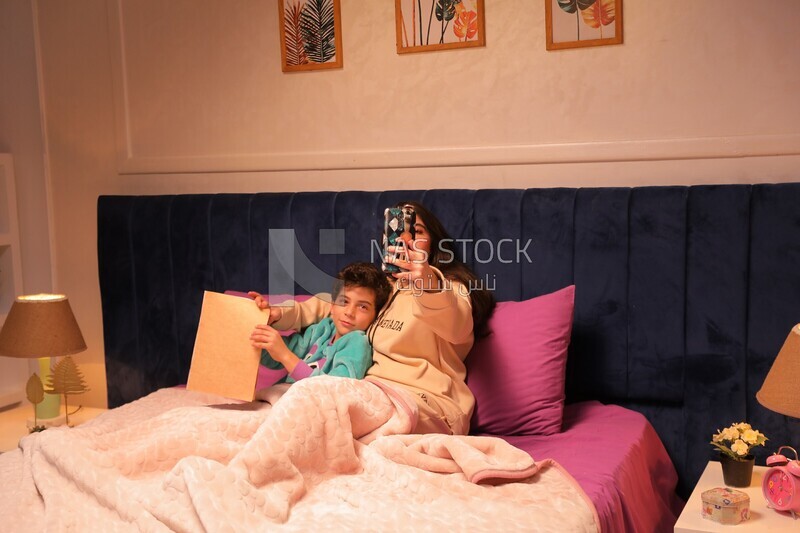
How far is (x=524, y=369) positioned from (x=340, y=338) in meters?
0.53

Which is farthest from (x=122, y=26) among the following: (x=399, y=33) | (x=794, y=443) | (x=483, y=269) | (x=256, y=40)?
(x=794, y=443)

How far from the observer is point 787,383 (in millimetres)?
1830

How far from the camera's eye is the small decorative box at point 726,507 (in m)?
1.86

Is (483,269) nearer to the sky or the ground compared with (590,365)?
nearer to the sky

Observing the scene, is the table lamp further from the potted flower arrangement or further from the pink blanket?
the potted flower arrangement

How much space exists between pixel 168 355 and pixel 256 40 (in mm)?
1175

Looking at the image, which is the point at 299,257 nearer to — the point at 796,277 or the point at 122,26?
the point at 122,26

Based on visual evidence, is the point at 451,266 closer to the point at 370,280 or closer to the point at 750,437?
the point at 370,280

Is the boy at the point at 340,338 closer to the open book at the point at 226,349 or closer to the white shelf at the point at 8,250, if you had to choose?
the open book at the point at 226,349

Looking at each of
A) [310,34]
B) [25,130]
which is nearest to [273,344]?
[310,34]

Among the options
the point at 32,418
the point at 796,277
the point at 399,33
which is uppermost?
the point at 399,33

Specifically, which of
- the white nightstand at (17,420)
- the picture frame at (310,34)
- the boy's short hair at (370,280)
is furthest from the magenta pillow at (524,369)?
the white nightstand at (17,420)

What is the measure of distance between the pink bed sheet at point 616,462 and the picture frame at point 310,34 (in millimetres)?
1415

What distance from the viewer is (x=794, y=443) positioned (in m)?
2.28
